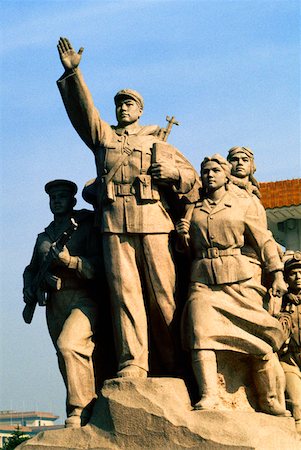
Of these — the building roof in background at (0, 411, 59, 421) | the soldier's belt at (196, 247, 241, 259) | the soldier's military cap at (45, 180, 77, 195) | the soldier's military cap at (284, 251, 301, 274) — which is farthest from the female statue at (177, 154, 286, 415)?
the building roof in background at (0, 411, 59, 421)

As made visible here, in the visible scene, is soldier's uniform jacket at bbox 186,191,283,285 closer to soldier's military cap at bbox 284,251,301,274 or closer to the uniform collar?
the uniform collar

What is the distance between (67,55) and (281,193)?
14.5m

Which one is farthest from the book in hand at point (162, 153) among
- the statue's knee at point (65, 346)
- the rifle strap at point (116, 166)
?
the statue's knee at point (65, 346)

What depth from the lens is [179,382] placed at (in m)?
10.4

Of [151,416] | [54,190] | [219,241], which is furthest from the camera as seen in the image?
[54,190]

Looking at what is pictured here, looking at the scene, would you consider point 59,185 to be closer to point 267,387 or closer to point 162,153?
point 162,153

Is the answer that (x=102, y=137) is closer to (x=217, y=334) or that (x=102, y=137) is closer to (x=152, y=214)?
(x=152, y=214)

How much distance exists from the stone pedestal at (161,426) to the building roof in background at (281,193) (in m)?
14.3

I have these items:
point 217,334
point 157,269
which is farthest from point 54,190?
point 217,334

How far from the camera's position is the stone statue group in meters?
10.5

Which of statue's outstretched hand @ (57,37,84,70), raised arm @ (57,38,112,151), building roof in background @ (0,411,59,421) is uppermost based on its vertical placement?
statue's outstretched hand @ (57,37,84,70)

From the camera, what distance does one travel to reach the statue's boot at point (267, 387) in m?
10.5

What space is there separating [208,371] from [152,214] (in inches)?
67.0

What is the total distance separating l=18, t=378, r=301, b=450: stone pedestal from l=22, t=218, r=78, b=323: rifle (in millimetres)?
1403
